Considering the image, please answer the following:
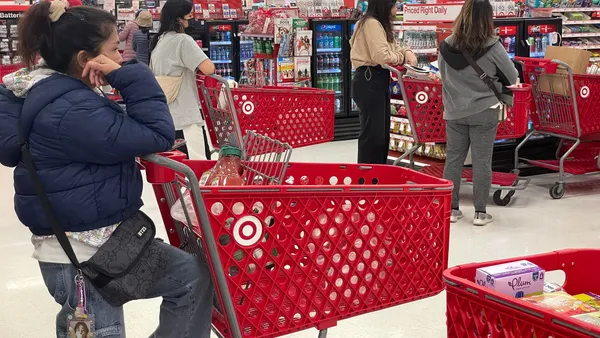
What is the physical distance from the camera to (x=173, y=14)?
17.5 ft

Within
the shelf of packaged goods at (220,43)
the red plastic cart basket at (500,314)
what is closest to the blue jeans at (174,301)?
the red plastic cart basket at (500,314)

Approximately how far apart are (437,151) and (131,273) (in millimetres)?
4883

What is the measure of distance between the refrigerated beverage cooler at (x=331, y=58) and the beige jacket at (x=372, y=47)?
332cm

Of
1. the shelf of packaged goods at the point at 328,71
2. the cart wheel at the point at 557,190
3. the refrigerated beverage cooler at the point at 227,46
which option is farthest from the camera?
the refrigerated beverage cooler at the point at 227,46

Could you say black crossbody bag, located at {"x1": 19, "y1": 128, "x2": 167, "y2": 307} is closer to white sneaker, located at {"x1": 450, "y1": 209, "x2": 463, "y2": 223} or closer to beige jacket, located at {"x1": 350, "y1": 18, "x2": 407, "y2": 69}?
white sneaker, located at {"x1": 450, "y1": 209, "x2": 463, "y2": 223}

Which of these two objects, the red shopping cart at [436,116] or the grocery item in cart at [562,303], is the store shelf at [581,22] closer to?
the red shopping cart at [436,116]

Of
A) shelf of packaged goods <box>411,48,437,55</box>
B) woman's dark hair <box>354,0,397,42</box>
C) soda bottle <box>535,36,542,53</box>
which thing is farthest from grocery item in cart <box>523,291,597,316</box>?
soda bottle <box>535,36,542,53</box>

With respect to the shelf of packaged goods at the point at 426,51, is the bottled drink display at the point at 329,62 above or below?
below

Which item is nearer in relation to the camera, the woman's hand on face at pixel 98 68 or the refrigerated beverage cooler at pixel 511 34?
the woman's hand on face at pixel 98 68

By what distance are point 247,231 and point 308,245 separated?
0.76 feet

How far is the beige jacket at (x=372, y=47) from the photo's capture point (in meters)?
5.79

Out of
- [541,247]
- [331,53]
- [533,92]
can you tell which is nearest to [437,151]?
[533,92]

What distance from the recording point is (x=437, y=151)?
6.86 meters

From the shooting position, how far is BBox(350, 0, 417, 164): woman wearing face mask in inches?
229
